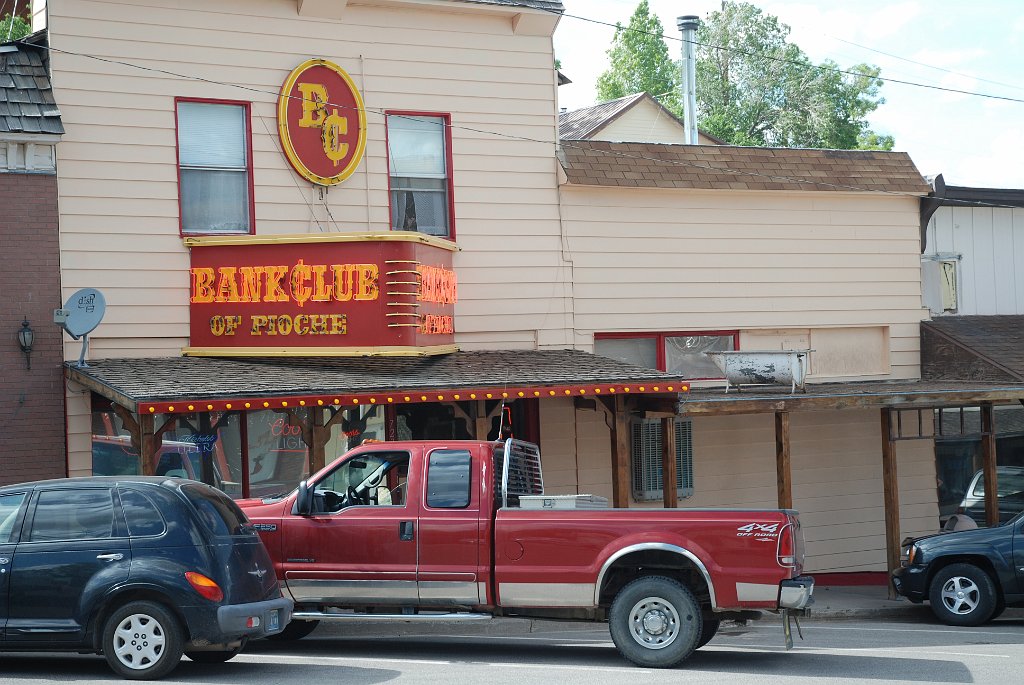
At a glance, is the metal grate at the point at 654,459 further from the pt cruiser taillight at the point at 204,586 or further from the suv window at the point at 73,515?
the suv window at the point at 73,515

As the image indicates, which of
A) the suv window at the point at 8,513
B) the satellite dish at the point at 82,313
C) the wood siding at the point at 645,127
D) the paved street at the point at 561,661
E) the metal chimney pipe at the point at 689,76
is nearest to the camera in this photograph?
the suv window at the point at 8,513

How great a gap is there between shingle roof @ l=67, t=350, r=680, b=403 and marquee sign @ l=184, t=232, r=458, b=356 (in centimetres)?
24

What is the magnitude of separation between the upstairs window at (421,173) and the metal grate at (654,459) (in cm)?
410

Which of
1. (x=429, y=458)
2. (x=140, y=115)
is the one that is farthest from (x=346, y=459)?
(x=140, y=115)

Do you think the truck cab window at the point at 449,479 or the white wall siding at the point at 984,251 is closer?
the truck cab window at the point at 449,479

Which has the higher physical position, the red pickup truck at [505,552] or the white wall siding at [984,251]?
the white wall siding at [984,251]

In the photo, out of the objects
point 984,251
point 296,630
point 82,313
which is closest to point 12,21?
point 82,313

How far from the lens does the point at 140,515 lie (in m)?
9.47

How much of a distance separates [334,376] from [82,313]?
2.82 meters

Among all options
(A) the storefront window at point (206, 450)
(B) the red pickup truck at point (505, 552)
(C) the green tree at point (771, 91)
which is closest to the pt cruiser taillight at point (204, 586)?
(B) the red pickup truck at point (505, 552)

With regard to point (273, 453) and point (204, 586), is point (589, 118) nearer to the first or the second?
point (273, 453)

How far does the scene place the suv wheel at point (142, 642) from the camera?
9250 millimetres

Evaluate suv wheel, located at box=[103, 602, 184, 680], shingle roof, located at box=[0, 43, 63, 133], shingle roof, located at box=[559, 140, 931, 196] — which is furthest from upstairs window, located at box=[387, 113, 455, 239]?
suv wheel, located at box=[103, 602, 184, 680]

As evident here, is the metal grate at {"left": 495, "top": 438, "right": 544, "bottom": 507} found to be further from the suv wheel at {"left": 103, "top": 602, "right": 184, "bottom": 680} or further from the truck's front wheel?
the suv wheel at {"left": 103, "top": 602, "right": 184, "bottom": 680}
